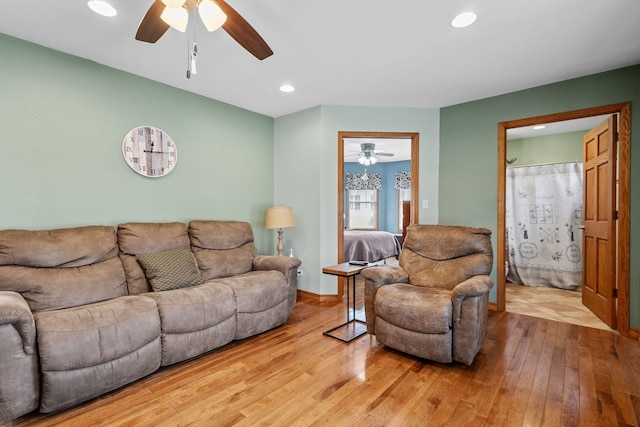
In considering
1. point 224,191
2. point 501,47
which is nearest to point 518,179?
point 501,47

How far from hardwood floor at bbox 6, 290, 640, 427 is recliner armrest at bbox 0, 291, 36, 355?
1.42 feet

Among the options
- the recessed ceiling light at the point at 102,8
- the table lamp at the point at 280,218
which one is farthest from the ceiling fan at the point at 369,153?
the recessed ceiling light at the point at 102,8

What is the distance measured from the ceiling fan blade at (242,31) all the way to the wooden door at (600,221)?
331cm

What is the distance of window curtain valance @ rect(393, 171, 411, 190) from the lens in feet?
26.9

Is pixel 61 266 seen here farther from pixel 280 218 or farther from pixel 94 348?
pixel 280 218

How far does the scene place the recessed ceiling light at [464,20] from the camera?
2082 mm

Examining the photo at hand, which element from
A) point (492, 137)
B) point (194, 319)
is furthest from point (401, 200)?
point (194, 319)

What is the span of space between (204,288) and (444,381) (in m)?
1.90

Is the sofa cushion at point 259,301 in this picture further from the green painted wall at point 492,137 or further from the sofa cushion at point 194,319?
the green painted wall at point 492,137

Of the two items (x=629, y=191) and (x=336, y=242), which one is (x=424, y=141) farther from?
(x=629, y=191)

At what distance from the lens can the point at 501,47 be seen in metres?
2.48

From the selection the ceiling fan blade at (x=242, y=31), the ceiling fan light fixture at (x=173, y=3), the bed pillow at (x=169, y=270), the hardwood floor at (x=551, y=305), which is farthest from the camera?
the hardwood floor at (x=551, y=305)

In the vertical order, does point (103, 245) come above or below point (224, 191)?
below

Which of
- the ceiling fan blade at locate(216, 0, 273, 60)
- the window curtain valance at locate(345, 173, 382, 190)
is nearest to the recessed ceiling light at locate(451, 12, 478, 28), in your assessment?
the ceiling fan blade at locate(216, 0, 273, 60)
